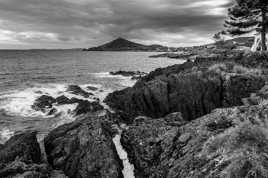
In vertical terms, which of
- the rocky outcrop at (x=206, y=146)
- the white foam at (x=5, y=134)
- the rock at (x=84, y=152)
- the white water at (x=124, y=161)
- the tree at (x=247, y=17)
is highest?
the tree at (x=247, y=17)

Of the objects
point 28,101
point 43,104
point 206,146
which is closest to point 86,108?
point 43,104

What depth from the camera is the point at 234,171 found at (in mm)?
6582

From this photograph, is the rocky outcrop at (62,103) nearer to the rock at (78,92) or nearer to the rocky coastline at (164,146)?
the rock at (78,92)

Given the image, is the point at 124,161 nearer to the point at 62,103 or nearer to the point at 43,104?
the point at 62,103

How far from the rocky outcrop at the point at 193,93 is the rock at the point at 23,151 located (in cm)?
1206

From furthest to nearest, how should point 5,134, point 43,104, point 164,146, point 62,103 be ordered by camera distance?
point 62,103
point 43,104
point 5,134
point 164,146

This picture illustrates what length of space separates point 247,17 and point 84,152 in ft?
103

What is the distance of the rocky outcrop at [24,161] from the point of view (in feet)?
31.3

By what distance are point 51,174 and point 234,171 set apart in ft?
25.5

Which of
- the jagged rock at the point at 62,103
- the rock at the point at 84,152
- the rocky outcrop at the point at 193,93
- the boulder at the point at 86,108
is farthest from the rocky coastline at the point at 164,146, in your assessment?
the jagged rock at the point at 62,103

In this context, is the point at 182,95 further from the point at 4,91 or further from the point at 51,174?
the point at 4,91

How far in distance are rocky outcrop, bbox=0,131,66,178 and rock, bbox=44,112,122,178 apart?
98cm

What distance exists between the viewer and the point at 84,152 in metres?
11.4

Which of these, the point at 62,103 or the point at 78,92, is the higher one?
the point at 78,92
